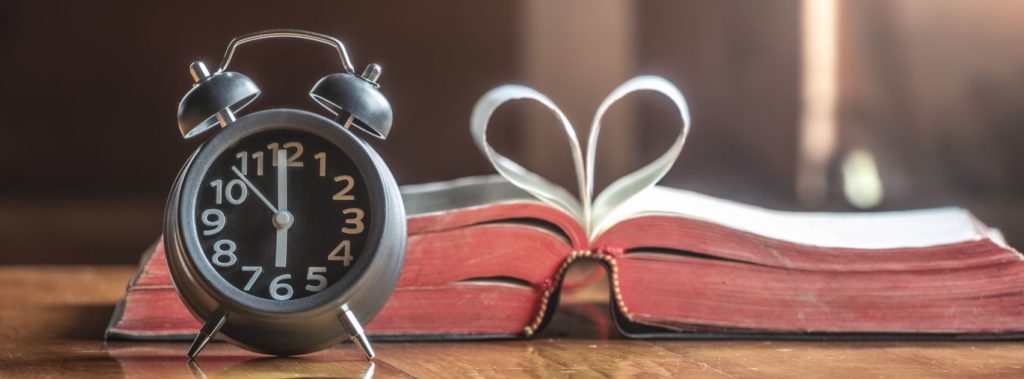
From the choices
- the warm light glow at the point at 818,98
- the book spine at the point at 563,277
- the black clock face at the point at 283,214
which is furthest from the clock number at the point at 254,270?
the warm light glow at the point at 818,98

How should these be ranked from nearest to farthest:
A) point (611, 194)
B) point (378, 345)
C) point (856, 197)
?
1. point (378, 345)
2. point (611, 194)
3. point (856, 197)

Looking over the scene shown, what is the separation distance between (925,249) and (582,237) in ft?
1.12

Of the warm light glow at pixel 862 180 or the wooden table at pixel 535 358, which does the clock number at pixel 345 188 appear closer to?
the wooden table at pixel 535 358

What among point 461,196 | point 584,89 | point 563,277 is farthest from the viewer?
point 584,89

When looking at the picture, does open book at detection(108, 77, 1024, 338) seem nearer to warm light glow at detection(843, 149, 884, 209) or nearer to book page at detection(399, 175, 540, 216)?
book page at detection(399, 175, 540, 216)

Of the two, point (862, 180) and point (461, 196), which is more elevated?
point (862, 180)

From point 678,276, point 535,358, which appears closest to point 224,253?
point 535,358

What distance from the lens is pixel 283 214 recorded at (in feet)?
3.42

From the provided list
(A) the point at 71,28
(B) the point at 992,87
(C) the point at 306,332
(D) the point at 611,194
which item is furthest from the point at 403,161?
(C) the point at 306,332

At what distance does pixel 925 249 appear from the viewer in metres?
1.19

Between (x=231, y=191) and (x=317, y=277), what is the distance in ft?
0.35

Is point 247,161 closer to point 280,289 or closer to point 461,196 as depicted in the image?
point 280,289

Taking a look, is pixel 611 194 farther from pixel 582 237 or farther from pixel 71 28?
pixel 71 28

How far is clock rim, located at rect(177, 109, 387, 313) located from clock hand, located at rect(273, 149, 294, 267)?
0.03 m
